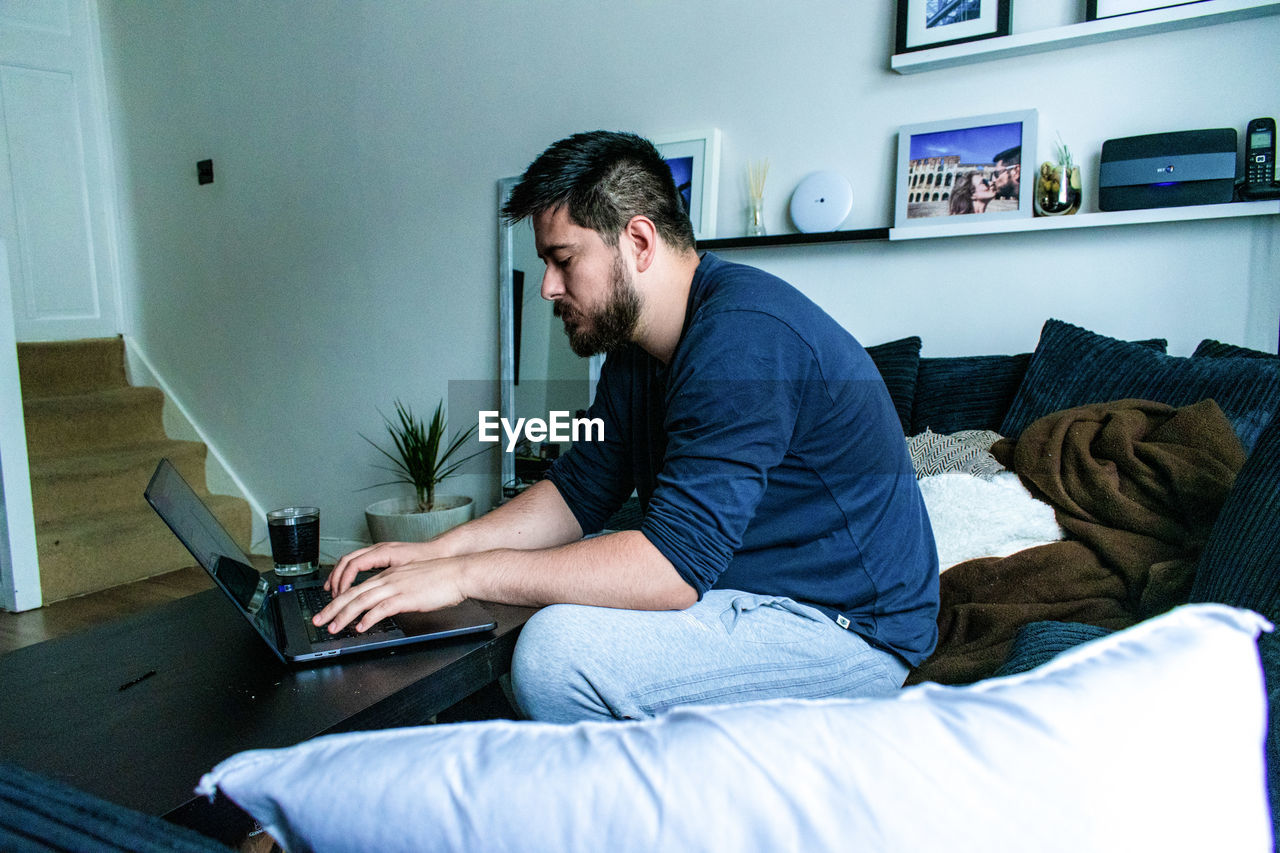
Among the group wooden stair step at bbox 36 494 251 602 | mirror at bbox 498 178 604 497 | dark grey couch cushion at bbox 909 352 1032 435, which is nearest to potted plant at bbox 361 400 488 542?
mirror at bbox 498 178 604 497

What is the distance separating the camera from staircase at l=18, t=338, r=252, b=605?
130 inches

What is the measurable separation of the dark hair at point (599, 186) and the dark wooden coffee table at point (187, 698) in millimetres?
652

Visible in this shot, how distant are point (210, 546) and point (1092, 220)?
2.13m

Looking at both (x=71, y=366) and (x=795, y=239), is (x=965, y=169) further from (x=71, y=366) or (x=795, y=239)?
(x=71, y=366)

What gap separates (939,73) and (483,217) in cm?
175

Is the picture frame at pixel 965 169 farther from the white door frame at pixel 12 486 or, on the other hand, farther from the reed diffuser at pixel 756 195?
the white door frame at pixel 12 486

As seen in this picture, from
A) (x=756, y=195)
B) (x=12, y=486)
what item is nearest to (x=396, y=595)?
(x=756, y=195)

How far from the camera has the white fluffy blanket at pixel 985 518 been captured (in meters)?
1.55

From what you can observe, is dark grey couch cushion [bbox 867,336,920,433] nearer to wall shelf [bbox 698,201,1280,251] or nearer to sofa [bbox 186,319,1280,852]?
wall shelf [bbox 698,201,1280,251]

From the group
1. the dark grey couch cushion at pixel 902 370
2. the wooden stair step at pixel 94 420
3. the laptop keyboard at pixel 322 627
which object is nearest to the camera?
the laptop keyboard at pixel 322 627

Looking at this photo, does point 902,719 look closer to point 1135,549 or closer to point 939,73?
point 1135,549

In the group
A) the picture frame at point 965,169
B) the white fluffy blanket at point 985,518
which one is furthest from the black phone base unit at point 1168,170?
the white fluffy blanket at point 985,518

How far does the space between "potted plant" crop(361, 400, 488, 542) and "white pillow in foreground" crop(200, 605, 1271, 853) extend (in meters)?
2.81

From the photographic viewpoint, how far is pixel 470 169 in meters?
3.26
